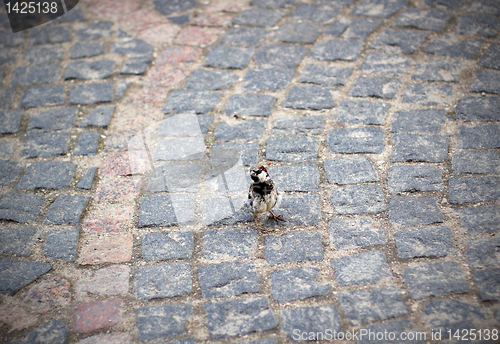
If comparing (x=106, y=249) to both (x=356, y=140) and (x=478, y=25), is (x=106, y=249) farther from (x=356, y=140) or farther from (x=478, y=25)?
(x=478, y=25)

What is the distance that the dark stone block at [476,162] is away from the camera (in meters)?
3.98

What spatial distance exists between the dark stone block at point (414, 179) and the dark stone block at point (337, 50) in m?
1.90

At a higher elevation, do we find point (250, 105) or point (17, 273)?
point (250, 105)

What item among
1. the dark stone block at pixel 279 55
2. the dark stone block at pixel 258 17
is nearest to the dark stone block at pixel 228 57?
the dark stone block at pixel 279 55

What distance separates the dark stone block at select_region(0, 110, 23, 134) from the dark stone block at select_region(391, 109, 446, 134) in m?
4.33

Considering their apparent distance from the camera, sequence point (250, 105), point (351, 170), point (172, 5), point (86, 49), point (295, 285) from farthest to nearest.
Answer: point (172, 5), point (86, 49), point (250, 105), point (351, 170), point (295, 285)

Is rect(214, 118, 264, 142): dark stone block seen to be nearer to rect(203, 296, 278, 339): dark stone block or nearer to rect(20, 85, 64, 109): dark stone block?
rect(203, 296, 278, 339): dark stone block

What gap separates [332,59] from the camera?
5352 mm

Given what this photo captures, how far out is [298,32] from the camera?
228 inches

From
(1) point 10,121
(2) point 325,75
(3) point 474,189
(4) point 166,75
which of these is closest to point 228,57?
(4) point 166,75

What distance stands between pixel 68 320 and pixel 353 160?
2.95 meters

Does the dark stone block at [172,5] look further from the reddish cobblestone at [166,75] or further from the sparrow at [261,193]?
the sparrow at [261,193]

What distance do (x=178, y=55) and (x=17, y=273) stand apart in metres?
3.41

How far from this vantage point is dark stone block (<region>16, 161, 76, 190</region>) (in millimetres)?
4273
